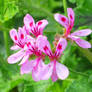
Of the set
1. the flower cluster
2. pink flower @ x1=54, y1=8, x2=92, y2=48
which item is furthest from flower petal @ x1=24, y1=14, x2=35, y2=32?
pink flower @ x1=54, y1=8, x2=92, y2=48

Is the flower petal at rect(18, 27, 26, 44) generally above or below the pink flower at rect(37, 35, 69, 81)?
above

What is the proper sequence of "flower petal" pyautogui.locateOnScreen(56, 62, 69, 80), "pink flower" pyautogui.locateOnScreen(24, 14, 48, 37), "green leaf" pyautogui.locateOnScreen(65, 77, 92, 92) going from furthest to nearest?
"green leaf" pyautogui.locateOnScreen(65, 77, 92, 92)
"pink flower" pyautogui.locateOnScreen(24, 14, 48, 37)
"flower petal" pyautogui.locateOnScreen(56, 62, 69, 80)

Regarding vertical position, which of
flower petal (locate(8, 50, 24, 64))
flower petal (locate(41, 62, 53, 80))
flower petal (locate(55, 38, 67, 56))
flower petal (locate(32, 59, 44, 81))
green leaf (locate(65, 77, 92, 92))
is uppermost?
flower petal (locate(55, 38, 67, 56))

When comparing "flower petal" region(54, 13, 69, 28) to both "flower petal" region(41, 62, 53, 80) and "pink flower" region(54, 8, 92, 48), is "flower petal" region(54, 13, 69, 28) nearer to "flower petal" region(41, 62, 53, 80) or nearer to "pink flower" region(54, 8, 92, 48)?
"pink flower" region(54, 8, 92, 48)

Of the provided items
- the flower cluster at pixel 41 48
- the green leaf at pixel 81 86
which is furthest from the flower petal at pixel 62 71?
the green leaf at pixel 81 86

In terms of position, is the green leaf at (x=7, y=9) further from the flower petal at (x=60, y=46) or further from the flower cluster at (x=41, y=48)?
the flower petal at (x=60, y=46)

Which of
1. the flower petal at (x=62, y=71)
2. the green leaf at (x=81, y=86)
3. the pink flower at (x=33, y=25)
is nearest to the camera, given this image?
the flower petal at (x=62, y=71)

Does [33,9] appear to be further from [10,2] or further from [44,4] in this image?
[44,4]

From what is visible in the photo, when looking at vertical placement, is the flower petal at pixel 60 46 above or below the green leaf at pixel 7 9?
below

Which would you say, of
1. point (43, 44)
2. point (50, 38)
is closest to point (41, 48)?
point (43, 44)
